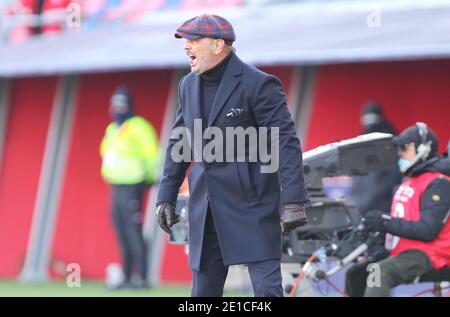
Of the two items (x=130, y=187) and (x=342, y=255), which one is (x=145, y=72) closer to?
(x=130, y=187)

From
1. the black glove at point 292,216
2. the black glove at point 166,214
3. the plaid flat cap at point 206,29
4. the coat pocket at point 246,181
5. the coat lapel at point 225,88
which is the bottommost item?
the black glove at point 292,216

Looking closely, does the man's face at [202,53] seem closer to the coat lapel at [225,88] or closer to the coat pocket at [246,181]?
the coat lapel at [225,88]

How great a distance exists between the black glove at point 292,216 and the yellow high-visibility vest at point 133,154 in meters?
7.19

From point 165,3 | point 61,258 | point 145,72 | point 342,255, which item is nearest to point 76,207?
point 61,258

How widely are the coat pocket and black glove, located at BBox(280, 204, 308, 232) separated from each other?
30cm

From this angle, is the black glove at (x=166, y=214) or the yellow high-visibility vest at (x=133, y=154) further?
the yellow high-visibility vest at (x=133, y=154)

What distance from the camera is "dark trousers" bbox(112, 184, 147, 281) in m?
14.2

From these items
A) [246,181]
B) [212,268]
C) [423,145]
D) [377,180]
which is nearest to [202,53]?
[246,181]

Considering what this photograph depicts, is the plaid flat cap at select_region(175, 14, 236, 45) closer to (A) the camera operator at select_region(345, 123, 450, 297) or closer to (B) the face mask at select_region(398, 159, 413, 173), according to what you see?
(A) the camera operator at select_region(345, 123, 450, 297)

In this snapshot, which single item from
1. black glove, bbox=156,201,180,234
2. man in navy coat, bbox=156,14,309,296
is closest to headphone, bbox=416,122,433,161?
man in navy coat, bbox=156,14,309,296

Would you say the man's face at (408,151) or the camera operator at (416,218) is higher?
the man's face at (408,151)

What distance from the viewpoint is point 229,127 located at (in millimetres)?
7477

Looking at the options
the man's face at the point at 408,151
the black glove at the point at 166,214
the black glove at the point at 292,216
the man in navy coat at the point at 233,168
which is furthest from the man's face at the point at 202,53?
the man's face at the point at 408,151

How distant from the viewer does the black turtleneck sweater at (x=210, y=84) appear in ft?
24.7
